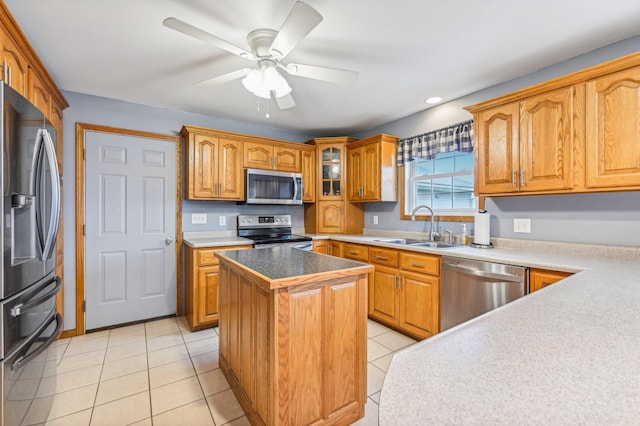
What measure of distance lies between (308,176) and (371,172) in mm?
859

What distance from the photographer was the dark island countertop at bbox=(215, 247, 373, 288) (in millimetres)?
1368

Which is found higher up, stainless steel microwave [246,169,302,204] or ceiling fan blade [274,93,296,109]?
ceiling fan blade [274,93,296,109]

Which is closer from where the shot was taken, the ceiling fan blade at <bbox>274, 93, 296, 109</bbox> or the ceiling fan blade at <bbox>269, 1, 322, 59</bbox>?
the ceiling fan blade at <bbox>269, 1, 322, 59</bbox>

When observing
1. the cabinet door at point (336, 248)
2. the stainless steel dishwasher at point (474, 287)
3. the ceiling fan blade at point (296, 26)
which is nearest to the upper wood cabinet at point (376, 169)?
the cabinet door at point (336, 248)

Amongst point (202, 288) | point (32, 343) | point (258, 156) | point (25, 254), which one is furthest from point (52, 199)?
point (258, 156)

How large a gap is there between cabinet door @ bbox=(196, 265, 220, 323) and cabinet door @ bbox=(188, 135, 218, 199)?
827 mm

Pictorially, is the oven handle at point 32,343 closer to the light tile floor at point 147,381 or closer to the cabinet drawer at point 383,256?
the light tile floor at point 147,381

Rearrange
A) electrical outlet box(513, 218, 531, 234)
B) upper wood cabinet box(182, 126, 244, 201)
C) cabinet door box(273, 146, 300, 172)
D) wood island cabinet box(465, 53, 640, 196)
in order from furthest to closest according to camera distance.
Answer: cabinet door box(273, 146, 300, 172), upper wood cabinet box(182, 126, 244, 201), electrical outlet box(513, 218, 531, 234), wood island cabinet box(465, 53, 640, 196)

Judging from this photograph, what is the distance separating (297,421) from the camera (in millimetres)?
1401

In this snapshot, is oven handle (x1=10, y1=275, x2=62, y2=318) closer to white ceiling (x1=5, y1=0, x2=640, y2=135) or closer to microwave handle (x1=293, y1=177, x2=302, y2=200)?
white ceiling (x1=5, y1=0, x2=640, y2=135)

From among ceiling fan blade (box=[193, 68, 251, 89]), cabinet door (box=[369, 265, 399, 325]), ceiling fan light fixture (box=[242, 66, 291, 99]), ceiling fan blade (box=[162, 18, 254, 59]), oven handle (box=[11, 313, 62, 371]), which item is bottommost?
cabinet door (box=[369, 265, 399, 325])

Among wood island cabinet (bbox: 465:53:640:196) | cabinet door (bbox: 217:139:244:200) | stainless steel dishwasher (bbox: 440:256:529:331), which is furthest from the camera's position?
cabinet door (bbox: 217:139:244:200)

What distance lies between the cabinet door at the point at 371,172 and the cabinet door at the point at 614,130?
6.36 ft

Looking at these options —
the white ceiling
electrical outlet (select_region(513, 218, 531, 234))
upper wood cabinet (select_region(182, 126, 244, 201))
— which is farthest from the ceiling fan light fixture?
electrical outlet (select_region(513, 218, 531, 234))
